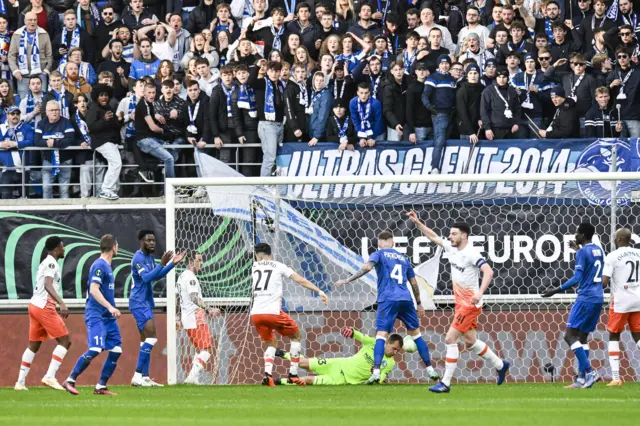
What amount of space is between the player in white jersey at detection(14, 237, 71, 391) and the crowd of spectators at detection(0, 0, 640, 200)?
3984 millimetres

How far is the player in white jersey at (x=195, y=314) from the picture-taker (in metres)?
17.7

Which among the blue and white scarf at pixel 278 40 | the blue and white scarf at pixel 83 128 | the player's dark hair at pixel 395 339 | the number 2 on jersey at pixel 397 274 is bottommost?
the player's dark hair at pixel 395 339

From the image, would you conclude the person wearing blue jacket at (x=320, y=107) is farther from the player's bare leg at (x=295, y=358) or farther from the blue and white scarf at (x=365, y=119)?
the player's bare leg at (x=295, y=358)

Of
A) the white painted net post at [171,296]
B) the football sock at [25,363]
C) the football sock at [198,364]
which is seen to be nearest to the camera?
the football sock at [25,363]

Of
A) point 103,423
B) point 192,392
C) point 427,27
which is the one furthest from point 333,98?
point 103,423

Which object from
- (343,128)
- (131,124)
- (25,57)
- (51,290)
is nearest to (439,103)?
(343,128)

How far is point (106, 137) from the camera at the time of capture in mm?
20016

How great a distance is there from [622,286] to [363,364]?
365 cm

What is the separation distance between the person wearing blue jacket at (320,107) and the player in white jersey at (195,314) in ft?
9.71

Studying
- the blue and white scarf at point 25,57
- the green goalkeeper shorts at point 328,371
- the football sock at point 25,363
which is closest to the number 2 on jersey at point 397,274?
the green goalkeeper shorts at point 328,371

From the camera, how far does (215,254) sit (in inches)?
745

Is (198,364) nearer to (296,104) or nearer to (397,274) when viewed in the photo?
(397,274)

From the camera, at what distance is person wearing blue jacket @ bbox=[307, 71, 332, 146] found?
19516mm

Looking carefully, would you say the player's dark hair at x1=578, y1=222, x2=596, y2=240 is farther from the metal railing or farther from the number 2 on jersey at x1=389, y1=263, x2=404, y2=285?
the metal railing
